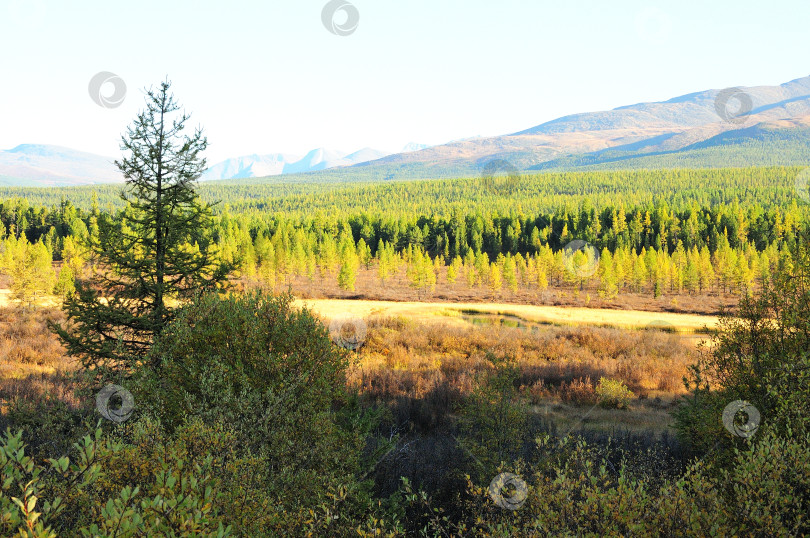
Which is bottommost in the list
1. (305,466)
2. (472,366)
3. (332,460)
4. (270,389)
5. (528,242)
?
(528,242)

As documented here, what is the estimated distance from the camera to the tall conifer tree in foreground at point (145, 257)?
14.8m

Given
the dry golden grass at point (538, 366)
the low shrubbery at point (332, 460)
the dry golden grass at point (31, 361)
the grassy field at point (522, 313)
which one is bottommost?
the grassy field at point (522, 313)

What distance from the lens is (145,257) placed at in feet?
50.5

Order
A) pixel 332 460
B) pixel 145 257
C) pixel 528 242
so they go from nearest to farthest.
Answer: pixel 332 460 → pixel 145 257 → pixel 528 242

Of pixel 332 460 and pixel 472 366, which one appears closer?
pixel 332 460

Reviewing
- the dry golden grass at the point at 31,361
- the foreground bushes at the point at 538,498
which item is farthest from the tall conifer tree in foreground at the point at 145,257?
the foreground bushes at the point at 538,498

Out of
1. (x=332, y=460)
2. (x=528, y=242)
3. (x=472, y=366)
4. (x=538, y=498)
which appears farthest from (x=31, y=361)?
(x=528, y=242)

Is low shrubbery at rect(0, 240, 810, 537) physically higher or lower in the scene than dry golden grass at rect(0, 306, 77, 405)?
higher

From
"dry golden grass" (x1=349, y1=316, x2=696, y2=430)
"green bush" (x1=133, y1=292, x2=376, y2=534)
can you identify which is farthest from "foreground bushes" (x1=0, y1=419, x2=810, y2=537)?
"dry golden grass" (x1=349, y1=316, x2=696, y2=430)

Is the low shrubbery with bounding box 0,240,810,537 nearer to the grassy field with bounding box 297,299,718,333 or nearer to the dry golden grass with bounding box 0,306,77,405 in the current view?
the dry golden grass with bounding box 0,306,77,405

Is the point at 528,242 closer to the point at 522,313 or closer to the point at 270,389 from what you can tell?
the point at 522,313

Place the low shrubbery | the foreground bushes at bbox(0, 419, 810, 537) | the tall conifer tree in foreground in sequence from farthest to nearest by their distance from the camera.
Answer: the tall conifer tree in foreground < the foreground bushes at bbox(0, 419, 810, 537) < the low shrubbery

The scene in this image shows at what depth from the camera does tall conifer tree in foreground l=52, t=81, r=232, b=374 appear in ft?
48.6

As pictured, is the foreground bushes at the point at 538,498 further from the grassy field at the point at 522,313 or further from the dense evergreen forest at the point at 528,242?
the dense evergreen forest at the point at 528,242
